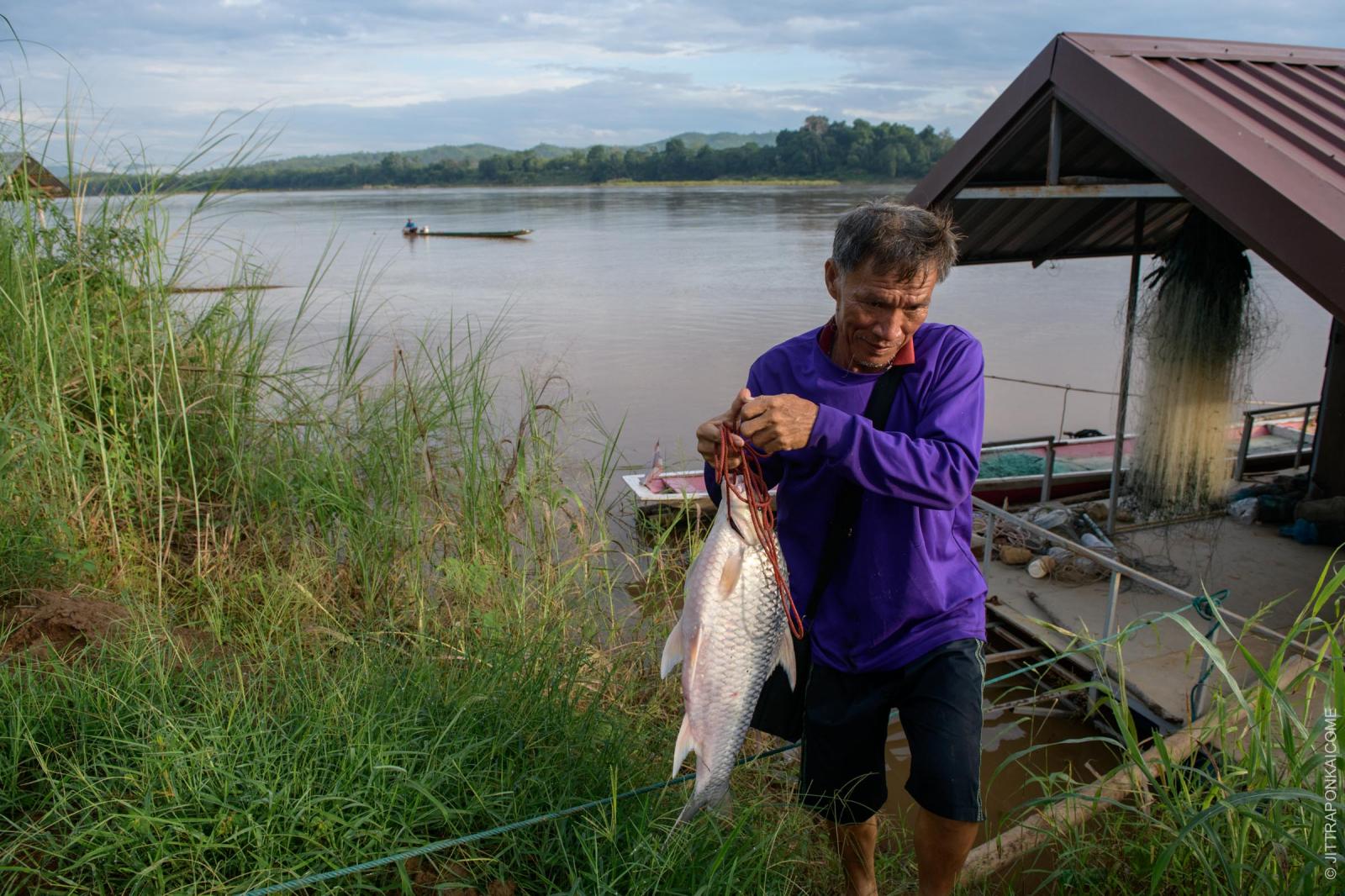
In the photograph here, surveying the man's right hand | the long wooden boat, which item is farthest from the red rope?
the long wooden boat

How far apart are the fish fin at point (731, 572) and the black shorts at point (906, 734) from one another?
51 centimetres

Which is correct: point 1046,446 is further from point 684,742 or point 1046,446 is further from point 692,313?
point 692,313

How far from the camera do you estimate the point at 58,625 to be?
3.61 m

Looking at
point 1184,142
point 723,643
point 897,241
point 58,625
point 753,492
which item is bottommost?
point 58,625

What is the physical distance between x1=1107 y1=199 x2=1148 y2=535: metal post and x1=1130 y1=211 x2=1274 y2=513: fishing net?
104mm

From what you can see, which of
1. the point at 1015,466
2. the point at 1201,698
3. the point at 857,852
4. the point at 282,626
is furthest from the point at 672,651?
the point at 1015,466

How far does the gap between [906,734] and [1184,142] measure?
361 centimetres

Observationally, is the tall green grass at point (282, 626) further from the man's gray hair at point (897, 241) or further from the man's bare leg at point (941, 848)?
the man's gray hair at point (897, 241)

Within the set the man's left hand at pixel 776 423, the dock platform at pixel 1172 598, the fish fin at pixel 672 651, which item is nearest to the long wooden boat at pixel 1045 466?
the dock platform at pixel 1172 598

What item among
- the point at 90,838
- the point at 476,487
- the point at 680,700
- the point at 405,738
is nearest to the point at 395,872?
the point at 405,738

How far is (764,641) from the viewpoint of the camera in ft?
8.06

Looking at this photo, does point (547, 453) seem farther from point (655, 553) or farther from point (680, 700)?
point (680, 700)

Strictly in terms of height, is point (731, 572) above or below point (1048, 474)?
above

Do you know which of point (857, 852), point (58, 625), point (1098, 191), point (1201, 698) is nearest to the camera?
point (857, 852)
